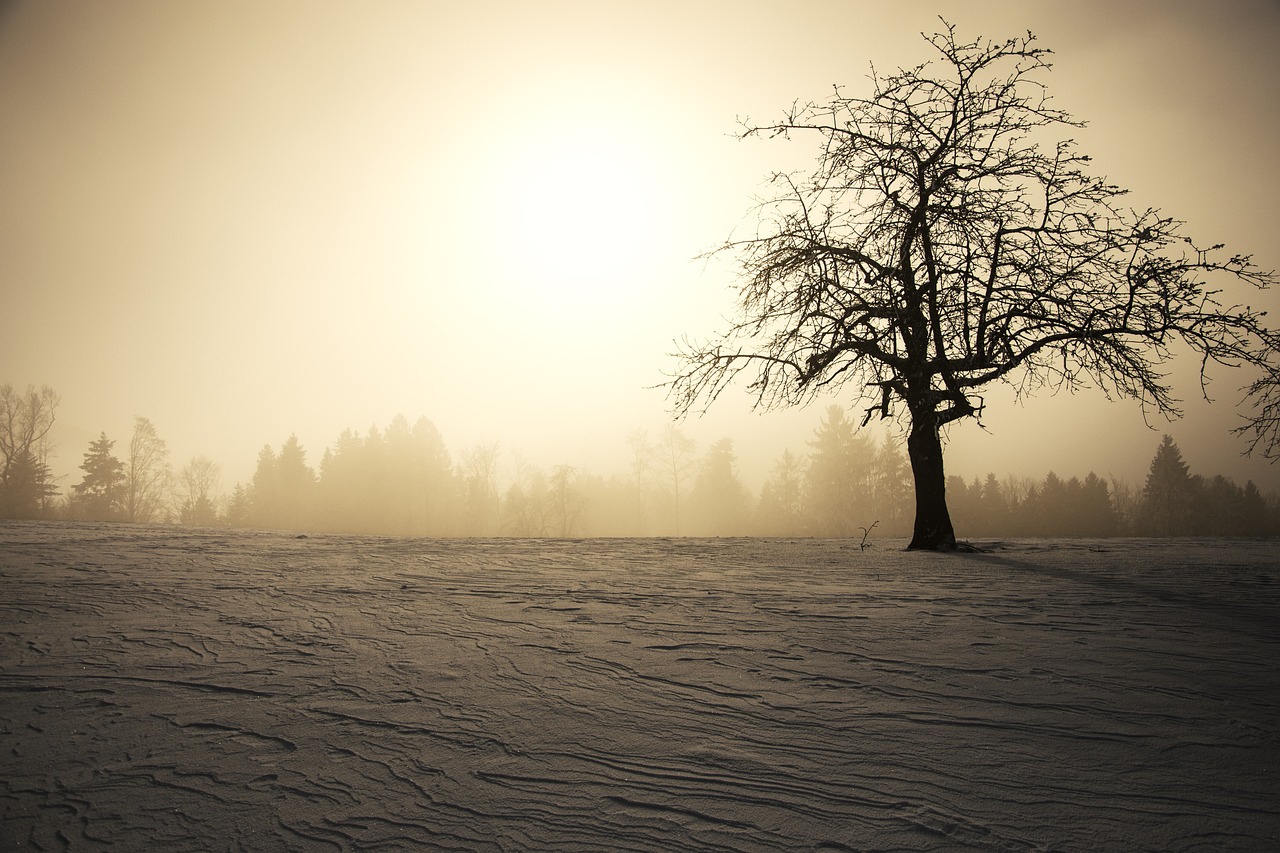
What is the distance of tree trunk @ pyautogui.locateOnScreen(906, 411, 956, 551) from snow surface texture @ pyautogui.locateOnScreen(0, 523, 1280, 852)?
14.0 ft

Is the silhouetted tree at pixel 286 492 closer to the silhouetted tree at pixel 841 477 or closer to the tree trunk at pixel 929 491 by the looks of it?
the silhouetted tree at pixel 841 477

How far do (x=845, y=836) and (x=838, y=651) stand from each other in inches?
66.9

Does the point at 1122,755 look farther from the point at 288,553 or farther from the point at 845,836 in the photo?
the point at 288,553

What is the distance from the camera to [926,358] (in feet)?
29.9

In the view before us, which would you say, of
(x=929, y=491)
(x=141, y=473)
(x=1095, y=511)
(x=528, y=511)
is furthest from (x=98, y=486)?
(x=1095, y=511)

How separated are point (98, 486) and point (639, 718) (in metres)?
54.6

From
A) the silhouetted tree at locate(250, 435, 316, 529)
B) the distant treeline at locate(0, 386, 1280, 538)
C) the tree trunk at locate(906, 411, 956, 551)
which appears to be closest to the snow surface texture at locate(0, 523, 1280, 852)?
the tree trunk at locate(906, 411, 956, 551)

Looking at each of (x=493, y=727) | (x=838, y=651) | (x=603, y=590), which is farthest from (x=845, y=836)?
(x=603, y=590)

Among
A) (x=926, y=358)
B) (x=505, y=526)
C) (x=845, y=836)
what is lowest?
(x=505, y=526)

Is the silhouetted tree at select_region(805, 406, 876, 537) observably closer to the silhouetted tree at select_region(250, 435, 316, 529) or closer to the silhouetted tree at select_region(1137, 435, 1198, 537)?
the silhouetted tree at select_region(1137, 435, 1198, 537)

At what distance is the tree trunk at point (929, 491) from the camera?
924 centimetres

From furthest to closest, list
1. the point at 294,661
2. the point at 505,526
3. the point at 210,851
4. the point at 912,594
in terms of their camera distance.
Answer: the point at 505,526
the point at 912,594
the point at 294,661
the point at 210,851

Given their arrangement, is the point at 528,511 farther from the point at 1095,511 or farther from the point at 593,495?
the point at 1095,511

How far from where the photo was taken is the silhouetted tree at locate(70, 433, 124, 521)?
40.5m
